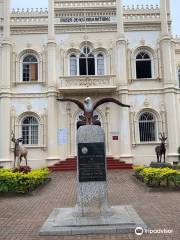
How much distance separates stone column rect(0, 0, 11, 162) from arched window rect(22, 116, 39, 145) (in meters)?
1.18

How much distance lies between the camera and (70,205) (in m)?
10.3

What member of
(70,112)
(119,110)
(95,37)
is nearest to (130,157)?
(119,110)

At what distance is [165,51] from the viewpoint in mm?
22875

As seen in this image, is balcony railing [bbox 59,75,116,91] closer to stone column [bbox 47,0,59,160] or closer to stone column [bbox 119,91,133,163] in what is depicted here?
stone column [bbox 47,0,59,160]

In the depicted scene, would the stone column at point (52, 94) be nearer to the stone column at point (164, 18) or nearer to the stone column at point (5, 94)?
the stone column at point (5, 94)

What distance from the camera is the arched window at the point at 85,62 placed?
23.8m

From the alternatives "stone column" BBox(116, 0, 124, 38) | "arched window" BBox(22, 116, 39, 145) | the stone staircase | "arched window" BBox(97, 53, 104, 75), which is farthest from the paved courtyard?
"stone column" BBox(116, 0, 124, 38)

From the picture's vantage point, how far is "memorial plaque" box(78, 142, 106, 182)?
8.20m

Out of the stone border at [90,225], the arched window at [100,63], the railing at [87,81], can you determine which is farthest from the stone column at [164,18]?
the stone border at [90,225]

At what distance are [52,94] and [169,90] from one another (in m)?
8.37

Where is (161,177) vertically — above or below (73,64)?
below

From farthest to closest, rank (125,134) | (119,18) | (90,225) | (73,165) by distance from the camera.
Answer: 1. (119,18)
2. (125,134)
3. (73,165)
4. (90,225)

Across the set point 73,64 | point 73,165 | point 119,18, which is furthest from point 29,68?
point 73,165

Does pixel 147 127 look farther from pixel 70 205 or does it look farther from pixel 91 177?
pixel 91 177
